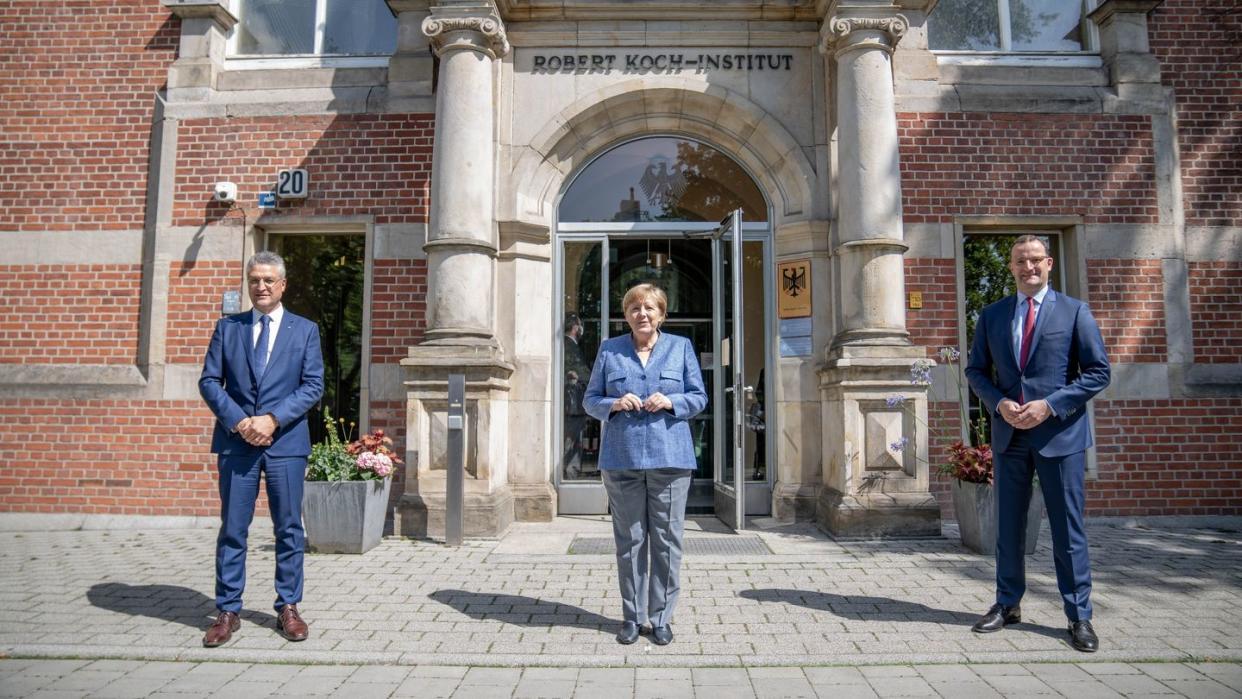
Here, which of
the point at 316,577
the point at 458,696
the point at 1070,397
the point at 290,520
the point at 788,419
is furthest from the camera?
the point at 788,419

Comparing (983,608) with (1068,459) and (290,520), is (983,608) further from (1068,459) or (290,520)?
(290,520)

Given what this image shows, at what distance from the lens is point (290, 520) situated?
13.1 feet

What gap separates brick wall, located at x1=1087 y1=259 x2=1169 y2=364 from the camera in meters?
7.16

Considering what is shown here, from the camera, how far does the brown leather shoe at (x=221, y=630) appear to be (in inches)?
143

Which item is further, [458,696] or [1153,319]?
[1153,319]

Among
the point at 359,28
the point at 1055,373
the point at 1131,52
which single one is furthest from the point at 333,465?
the point at 1131,52

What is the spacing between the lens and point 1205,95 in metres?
7.45

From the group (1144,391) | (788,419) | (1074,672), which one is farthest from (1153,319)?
(1074,672)

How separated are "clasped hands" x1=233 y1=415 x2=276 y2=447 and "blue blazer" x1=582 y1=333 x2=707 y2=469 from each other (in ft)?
5.30

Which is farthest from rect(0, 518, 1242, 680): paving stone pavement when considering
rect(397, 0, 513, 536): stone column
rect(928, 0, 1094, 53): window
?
rect(928, 0, 1094, 53): window

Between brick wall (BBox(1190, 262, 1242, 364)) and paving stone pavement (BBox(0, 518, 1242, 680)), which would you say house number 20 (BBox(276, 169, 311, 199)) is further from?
brick wall (BBox(1190, 262, 1242, 364))

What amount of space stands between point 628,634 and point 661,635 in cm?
16

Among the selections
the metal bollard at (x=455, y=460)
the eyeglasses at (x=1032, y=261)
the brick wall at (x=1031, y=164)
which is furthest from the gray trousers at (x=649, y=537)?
the brick wall at (x=1031, y=164)

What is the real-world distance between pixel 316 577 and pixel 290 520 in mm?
1206
